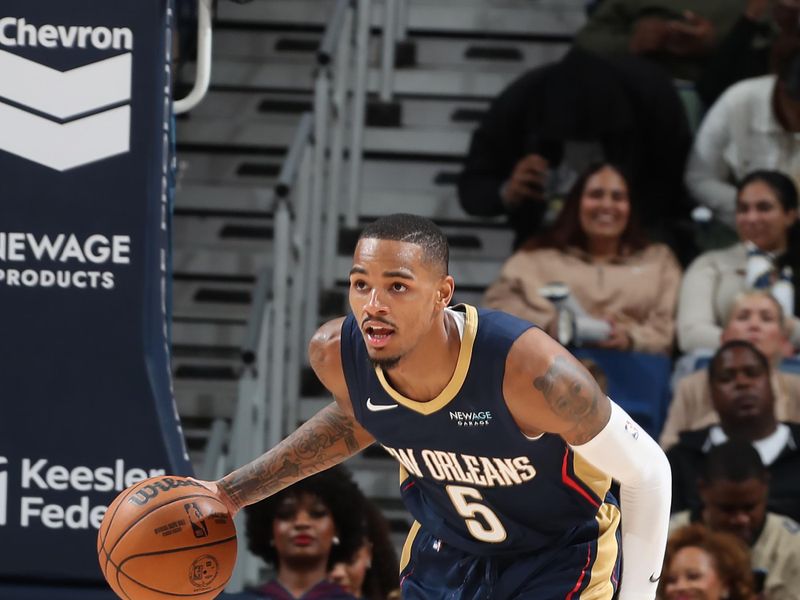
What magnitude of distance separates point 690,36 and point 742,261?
1368 mm

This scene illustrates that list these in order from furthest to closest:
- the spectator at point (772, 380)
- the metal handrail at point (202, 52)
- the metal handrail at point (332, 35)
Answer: the metal handrail at point (332, 35) < the spectator at point (772, 380) < the metal handrail at point (202, 52)

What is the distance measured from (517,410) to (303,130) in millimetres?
3396

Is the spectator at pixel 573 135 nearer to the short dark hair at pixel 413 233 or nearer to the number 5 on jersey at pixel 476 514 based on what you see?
the number 5 on jersey at pixel 476 514

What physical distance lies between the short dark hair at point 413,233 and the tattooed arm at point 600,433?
280mm

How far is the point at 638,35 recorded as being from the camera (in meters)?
7.42

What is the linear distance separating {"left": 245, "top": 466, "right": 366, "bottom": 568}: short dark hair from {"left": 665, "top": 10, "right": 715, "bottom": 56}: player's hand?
10.1 ft

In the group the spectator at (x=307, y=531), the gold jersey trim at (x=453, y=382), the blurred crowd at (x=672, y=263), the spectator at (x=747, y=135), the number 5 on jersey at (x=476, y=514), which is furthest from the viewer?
the spectator at (x=747, y=135)

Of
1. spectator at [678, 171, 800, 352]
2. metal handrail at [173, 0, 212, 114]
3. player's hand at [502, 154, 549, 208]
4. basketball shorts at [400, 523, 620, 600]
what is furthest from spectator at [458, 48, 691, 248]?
basketball shorts at [400, 523, 620, 600]

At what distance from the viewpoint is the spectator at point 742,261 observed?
6.50 m

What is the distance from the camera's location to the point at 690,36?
741 cm

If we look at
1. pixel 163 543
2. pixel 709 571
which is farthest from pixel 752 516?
pixel 163 543

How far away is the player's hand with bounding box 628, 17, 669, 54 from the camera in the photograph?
7.38m

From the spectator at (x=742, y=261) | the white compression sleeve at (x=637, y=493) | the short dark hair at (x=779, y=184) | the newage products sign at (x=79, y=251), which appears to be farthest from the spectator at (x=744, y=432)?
the newage products sign at (x=79, y=251)

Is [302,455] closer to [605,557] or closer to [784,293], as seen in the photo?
[605,557]
